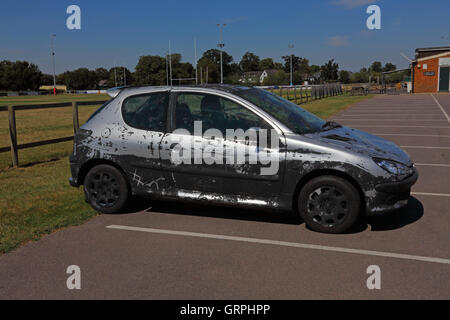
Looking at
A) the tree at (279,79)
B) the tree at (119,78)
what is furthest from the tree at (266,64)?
the tree at (119,78)

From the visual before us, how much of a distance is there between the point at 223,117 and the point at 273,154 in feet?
2.50

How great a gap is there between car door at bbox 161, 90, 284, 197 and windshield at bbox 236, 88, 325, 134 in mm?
220

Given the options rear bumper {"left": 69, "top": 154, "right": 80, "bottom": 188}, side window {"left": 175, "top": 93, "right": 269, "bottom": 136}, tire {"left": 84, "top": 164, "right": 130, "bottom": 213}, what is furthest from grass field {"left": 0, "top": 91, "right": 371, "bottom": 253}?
side window {"left": 175, "top": 93, "right": 269, "bottom": 136}

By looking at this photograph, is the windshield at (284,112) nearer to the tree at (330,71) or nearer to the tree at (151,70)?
the tree at (151,70)

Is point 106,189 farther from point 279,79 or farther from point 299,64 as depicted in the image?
point 299,64

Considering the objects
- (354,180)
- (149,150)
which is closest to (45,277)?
(149,150)

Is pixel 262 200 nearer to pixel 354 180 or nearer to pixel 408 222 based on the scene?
pixel 354 180

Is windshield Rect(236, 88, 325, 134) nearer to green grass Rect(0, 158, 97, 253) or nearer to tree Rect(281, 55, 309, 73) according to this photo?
green grass Rect(0, 158, 97, 253)

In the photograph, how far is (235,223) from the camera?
5293 mm

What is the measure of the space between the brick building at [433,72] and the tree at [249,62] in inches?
5344

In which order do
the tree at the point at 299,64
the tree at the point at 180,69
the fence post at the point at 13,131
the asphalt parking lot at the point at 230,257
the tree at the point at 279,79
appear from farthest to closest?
the tree at the point at 299,64, the tree at the point at 279,79, the tree at the point at 180,69, the fence post at the point at 13,131, the asphalt parking lot at the point at 230,257

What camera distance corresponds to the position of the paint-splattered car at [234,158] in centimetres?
474

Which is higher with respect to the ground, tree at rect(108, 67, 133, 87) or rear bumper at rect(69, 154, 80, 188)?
tree at rect(108, 67, 133, 87)

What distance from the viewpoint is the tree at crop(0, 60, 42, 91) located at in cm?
10031
